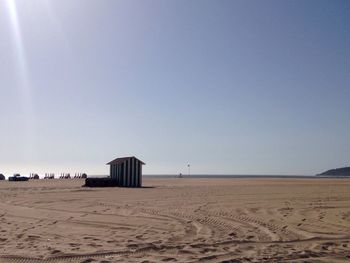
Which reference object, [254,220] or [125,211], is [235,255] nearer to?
[254,220]

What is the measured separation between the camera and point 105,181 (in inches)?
1523

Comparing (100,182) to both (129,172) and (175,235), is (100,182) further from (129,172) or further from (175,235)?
(175,235)

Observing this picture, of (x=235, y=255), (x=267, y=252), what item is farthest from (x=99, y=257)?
(x=267, y=252)

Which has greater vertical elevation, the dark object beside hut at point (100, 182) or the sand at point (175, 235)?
the dark object beside hut at point (100, 182)

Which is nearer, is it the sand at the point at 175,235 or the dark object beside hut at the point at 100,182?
the sand at the point at 175,235

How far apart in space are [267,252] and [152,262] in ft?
7.43

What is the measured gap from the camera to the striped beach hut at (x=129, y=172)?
126 ft

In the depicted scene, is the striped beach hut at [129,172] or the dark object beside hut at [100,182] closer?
the striped beach hut at [129,172]

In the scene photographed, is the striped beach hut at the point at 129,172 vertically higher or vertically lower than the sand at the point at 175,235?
higher

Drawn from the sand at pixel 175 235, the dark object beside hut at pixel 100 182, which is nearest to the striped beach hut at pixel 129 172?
the dark object beside hut at pixel 100 182

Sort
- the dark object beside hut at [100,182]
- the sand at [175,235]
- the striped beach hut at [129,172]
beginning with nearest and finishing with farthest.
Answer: the sand at [175,235]
the striped beach hut at [129,172]
the dark object beside hut at [100,182]

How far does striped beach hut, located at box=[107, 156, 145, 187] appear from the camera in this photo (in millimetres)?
38281

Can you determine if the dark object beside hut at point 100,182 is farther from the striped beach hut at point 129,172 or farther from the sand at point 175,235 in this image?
the sand at point 175,235

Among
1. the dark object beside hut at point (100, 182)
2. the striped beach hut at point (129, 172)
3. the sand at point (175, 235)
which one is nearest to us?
the sand at point (175, 235)
